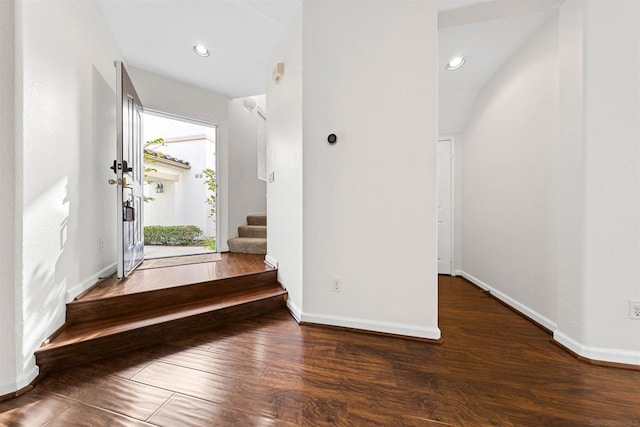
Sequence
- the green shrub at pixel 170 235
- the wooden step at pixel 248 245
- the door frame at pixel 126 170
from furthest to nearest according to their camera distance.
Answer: the green shrub at pixel 170 235, the wooden step at pixel 248 245, the door frame at pixel 126 170

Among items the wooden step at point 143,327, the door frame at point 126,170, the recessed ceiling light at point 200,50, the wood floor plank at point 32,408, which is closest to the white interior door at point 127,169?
the door frame at point 126,170

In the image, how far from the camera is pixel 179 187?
20.8 feet

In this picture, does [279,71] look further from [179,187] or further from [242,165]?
[179,187]

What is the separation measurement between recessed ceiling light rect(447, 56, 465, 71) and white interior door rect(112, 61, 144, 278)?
312 centimetres

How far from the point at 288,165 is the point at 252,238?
6.16ft

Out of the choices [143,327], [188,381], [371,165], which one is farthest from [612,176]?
[143,327]

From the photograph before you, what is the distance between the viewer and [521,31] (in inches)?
82.6

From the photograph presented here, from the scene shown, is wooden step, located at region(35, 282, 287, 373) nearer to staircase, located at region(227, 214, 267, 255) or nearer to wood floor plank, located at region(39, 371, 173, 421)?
wood floor plank, located at region(39, 371, 173, 421)

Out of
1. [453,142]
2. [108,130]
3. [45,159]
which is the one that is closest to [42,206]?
[45,159]

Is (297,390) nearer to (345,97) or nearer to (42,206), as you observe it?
(42,206)

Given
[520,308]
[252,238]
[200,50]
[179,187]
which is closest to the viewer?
[520,308]

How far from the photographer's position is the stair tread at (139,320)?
145 cm

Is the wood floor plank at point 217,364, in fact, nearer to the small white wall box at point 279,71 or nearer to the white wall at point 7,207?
the white wall at point 7,207

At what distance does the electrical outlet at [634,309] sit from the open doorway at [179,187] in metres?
6.10
